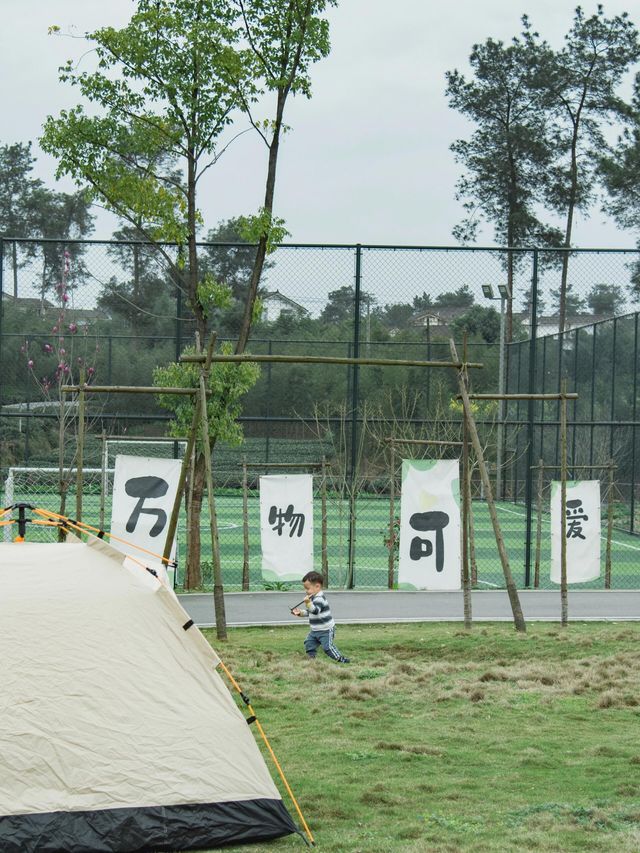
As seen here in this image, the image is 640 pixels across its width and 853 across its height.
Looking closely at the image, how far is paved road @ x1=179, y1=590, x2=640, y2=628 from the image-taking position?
13592 millimetres

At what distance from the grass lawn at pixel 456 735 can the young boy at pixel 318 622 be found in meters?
0.17

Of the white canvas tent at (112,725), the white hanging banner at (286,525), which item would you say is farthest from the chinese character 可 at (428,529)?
the white canvas tent at (112,725)

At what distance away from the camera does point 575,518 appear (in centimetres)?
1502

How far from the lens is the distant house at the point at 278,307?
1775cm

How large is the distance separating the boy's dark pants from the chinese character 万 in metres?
5.16

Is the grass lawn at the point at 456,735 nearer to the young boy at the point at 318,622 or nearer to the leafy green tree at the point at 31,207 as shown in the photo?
the young boy at the point at 318,622

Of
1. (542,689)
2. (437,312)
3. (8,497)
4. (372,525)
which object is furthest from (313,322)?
(542,689)

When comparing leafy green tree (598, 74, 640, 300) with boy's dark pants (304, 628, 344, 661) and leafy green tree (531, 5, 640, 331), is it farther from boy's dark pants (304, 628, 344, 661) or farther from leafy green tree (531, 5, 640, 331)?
boy's dark pants (304, 628, 344, 661)

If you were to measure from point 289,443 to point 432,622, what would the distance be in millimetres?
10886

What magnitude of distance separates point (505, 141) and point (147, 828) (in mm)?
32819

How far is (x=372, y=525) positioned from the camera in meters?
27.1

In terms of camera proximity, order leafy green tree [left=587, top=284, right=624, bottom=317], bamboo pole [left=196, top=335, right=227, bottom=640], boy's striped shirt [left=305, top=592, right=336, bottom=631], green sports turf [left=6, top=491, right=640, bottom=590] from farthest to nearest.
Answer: leafy green tree [left=587, top=284, right=624, bottom=317], green sports turf [left=6, top=491, right=640, bottom=590], bamboo pole [left=196, top=335, right=227, bottom=640], boy's striped shirt [left=305, top=592, right=336, bottom=631]

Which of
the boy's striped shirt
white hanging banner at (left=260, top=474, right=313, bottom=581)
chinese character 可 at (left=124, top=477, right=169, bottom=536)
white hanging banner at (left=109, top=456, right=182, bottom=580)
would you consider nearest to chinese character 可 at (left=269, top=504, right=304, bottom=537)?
white hanging banner at (left=260, top=474, right=313, bottom=581)

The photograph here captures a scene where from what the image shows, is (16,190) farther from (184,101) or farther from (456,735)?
(456,735)
